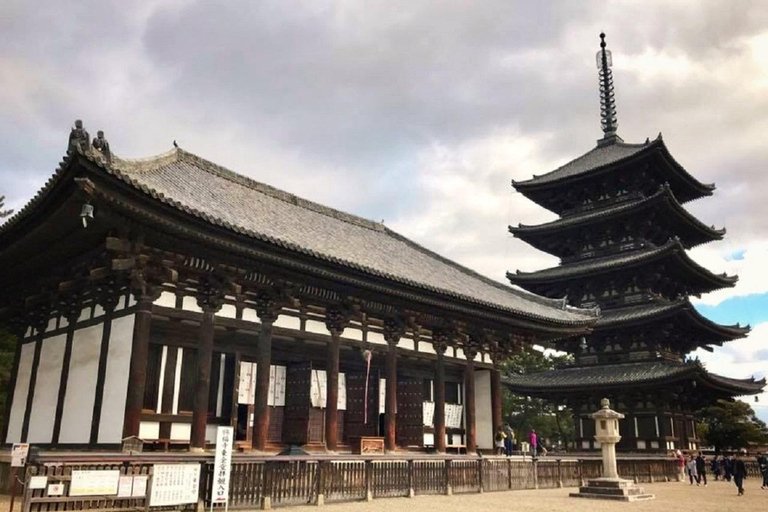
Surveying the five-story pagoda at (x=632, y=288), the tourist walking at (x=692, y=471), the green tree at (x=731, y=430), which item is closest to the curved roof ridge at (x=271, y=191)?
the five-story pagoda at (x=632, y=288)

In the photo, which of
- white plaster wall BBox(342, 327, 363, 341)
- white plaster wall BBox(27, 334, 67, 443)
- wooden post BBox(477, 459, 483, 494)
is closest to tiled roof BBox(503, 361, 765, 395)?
wooden post BBox(477, 459, 483, 494)

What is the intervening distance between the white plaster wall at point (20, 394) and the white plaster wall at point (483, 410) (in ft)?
50.2

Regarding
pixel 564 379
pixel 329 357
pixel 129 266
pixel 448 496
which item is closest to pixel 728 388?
pixel 564 379

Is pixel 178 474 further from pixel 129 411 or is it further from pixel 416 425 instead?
pixel 416 425

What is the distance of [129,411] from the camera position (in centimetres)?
1316

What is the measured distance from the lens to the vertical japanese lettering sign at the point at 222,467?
459 inches

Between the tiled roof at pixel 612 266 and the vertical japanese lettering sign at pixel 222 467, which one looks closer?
the vertical japanese lettering sign at pixel 222 467

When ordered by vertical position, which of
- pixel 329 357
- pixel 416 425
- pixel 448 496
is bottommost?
pixel 448 496

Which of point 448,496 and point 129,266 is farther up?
point 129,266

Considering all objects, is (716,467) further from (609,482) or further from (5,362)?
(5,362)

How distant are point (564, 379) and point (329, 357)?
19.0 m

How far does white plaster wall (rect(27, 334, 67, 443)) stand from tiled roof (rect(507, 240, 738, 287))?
25596 mm

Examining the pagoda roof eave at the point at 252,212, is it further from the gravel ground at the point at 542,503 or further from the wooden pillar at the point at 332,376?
the gravel ground at the point at 542,503

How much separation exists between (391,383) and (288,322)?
3.98 meters
